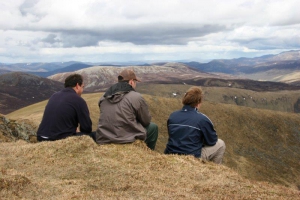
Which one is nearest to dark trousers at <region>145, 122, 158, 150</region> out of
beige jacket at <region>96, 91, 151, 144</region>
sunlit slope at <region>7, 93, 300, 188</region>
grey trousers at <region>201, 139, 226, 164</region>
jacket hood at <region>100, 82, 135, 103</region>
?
beige jacket at <region>96, 91, 151, 144</region>

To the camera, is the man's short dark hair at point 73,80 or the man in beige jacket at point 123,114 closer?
the man in beige jacket at point 123,114

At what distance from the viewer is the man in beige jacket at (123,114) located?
12453 mm

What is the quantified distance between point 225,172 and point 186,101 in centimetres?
309

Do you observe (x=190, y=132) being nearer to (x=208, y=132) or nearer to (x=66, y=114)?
(x=208, y=132)

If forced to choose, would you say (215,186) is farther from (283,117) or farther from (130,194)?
(283,117)

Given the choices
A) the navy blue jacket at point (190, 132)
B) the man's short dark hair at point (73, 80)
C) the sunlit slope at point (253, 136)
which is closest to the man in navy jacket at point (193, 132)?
the navy blue jacket at point (190, 132)

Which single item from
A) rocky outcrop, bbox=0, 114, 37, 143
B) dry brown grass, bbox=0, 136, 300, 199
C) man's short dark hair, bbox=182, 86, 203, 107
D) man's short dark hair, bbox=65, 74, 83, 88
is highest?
man's short dark hair, bbox=65, 74, 83, 88

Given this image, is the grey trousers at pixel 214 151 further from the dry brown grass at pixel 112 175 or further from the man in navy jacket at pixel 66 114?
the man in navy jacket at pixel 66 114

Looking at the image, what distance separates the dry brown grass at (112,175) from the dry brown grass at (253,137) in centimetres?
3312

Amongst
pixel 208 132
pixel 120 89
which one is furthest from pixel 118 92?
pixel 208 132

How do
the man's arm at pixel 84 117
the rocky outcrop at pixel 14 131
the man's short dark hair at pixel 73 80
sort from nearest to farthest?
the man's arm at pixel 84 117
the man's short dark hair at pixel 73 80
the rocky outcrop at pixel 14 131

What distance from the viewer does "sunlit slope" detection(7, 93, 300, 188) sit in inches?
2175

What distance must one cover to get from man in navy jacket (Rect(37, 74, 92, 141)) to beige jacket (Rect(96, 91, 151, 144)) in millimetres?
842

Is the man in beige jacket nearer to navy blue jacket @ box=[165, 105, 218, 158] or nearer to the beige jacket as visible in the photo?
the beige jacket
